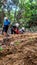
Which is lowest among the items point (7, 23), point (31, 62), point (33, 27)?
point (33, 27)

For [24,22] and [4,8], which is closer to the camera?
[24,22]

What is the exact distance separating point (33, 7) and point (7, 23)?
11783 mm

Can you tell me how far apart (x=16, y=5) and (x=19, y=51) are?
885 inches

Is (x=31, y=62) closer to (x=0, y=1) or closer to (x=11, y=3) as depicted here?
(x=0, y=1)

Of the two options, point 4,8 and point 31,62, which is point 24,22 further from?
point 31,62

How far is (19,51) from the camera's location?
6.75 metres

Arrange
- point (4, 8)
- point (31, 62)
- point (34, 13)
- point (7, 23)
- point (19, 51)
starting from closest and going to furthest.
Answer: point (31, 62), point (19, 51), point (7, 23), point (34, 13), point (4, 8)

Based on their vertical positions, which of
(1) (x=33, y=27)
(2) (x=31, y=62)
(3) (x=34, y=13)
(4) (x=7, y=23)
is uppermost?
(2) (x=31, y=62)

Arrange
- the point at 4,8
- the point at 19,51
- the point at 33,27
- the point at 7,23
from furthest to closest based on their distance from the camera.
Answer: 1. the point at 4,8
2. the point at 33,27
3. the point at 7,23
4. the point at 19,51

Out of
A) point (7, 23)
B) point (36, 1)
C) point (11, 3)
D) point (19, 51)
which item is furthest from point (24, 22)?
point (19, 51)

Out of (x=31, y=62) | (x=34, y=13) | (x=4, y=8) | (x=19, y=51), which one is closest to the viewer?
(x=31, y=62)

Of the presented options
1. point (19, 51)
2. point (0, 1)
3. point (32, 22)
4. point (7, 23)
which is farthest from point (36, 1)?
point (19, 51)

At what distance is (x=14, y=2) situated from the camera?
29.2 m

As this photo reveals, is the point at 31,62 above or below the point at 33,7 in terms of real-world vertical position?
above
